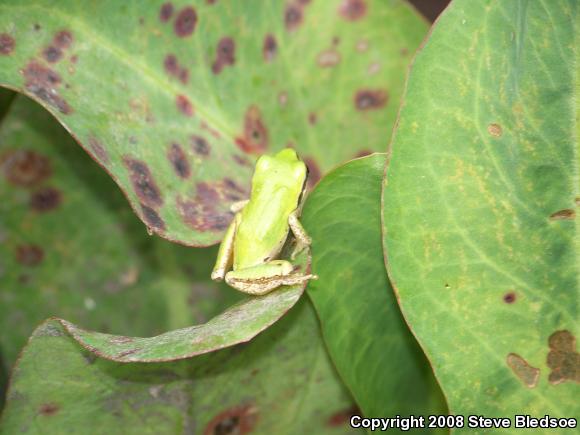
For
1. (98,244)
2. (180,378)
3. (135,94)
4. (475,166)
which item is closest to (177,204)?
(135,94)

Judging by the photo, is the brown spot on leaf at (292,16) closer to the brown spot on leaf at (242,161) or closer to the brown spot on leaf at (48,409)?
the brown spot on leaf at (242,161)

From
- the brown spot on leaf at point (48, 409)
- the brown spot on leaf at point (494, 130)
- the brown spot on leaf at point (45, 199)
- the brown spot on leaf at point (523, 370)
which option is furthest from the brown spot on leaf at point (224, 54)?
the brown spot on leaf at point (523, 370)

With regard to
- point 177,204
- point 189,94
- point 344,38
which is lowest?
point 177,204

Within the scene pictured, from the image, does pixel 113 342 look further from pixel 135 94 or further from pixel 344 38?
pixel 344 38

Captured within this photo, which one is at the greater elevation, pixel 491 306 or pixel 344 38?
pixel 344 38

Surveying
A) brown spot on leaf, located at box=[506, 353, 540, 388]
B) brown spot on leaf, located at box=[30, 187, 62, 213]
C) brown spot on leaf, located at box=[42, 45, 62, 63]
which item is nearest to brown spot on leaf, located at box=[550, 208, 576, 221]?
brown spot on leaf, located at box=[506, 353, 540, 388]

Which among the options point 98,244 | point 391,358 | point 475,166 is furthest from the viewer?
point 98,244

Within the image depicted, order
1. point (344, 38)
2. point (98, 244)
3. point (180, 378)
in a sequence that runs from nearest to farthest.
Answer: point (180, 378) < point (344, 38) < point (98, 244)

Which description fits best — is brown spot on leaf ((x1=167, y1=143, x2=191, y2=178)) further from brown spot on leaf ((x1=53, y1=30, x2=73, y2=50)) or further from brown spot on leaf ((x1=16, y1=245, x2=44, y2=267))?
brown spot on leaf ((x1=16, y1=245, x2=44, y2=267))
